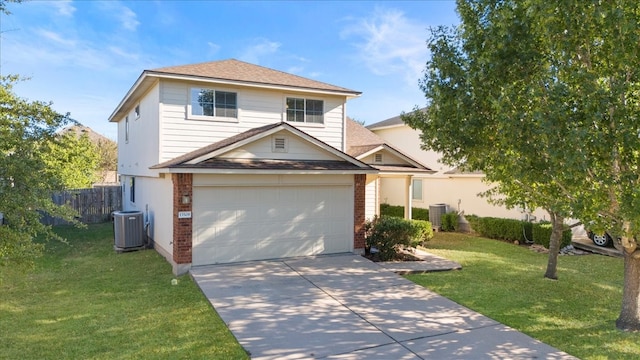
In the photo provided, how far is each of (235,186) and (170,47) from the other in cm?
1559

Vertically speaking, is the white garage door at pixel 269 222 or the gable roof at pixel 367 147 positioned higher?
the gable roof at pixel 367 147

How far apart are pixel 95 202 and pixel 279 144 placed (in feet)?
44.8

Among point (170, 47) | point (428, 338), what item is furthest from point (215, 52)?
point (428, 338)

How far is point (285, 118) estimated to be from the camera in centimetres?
1237

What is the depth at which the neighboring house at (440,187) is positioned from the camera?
1753 centimetres

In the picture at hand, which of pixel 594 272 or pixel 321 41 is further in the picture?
pixel 321 41

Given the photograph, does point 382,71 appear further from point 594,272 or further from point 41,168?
point 41,168

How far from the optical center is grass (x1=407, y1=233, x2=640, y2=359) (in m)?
5.82

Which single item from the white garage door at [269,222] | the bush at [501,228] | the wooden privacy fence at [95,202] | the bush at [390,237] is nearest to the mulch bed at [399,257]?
the bush at [390,237]

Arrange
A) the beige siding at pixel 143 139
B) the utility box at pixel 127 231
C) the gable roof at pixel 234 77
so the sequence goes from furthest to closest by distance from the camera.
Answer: the utility box at pixel 127 231
the beige siding at pixel 143 139
the gable roof at pixel 234 77

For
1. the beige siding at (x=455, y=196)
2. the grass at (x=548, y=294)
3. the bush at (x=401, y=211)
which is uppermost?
the beige siding at (x=455, y=196)

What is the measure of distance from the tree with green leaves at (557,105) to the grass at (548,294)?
0.76 metres

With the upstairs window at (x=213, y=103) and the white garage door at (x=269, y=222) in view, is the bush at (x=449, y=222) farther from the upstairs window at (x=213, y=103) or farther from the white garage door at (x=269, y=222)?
the upstairs window at (x=213, y=103)

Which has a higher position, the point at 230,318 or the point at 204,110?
the point at 204,110
